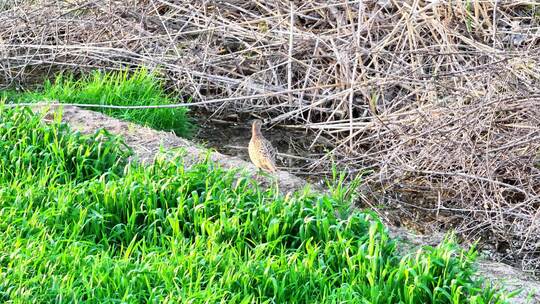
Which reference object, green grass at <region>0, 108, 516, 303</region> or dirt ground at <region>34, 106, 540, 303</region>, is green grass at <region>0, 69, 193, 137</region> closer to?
dirt ground at <region>34, 106, 540, 303</region>

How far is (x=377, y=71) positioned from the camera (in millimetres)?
6535

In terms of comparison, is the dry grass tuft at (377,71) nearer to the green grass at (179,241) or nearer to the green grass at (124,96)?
the green grass at (124,96)

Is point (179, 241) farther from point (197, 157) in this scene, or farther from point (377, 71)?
point (377, 71)

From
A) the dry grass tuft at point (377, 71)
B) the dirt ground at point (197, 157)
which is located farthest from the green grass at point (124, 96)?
the dirt ground at point (197, 157)

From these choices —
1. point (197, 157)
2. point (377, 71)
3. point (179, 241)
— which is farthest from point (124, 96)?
point (179, 241)

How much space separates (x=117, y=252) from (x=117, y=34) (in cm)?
415

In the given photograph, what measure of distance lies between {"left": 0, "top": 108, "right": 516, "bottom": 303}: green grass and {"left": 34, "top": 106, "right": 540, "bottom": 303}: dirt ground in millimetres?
183

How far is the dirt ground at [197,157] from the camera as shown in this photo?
5066 millimetres

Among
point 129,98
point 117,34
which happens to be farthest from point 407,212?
point 117,34

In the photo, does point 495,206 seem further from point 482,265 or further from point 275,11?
point 275,11

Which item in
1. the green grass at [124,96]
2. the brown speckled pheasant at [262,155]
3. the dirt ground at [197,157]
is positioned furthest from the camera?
the green grass at [124,96]

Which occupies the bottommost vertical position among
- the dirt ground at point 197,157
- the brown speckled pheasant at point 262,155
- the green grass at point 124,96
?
the green grass at point 124,96

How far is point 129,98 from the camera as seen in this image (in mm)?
8023

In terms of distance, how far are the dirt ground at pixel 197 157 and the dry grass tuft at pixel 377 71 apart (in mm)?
636
